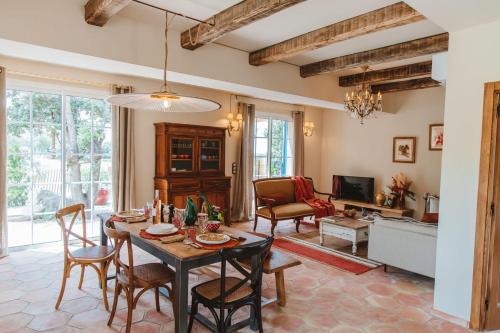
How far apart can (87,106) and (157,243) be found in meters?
3.45

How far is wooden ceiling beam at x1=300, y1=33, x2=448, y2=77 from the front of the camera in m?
3.82

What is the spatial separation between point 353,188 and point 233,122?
3.15 meters

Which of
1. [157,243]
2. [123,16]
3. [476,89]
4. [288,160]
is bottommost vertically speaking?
[157,243]

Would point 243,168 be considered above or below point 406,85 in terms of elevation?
below

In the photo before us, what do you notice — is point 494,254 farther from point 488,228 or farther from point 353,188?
point 353,188

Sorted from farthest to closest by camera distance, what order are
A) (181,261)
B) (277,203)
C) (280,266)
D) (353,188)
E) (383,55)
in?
(353,188)
(277,203)
(383,55)
(280,266)
(181,261)

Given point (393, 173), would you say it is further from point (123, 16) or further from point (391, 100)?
point (123, 16)

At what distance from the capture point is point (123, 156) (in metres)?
5.13

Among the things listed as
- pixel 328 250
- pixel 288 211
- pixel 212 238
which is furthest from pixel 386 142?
pixel 212 238

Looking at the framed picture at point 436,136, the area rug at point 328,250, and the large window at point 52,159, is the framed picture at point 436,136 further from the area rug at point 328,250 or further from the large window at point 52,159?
the large window at point 52,159

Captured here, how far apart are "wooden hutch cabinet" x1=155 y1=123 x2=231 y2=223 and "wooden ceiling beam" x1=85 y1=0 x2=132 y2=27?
2253 mm

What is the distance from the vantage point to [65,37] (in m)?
3.08

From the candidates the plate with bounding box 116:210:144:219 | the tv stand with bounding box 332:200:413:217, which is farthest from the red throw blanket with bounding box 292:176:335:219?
the plate with bounding box 116:210:144:219

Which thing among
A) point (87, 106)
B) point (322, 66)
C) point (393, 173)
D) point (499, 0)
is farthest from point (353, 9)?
point (393, 173)
